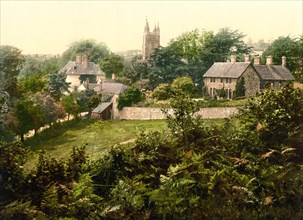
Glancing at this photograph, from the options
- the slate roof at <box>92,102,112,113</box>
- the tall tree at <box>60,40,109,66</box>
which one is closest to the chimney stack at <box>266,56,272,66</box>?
the slate roof at <box>92,102,112,113</box>

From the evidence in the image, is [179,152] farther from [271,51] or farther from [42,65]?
[42,65]

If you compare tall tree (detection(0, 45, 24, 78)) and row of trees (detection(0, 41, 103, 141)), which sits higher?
tall tree (detection(0, 45, 24, 78))

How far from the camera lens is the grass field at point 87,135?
16625 mm

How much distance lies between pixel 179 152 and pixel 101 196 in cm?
180

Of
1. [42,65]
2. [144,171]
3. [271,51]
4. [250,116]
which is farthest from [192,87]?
[42,65]

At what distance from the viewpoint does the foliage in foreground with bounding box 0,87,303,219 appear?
24.6 ft

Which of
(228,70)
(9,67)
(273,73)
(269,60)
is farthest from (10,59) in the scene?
(269,60)

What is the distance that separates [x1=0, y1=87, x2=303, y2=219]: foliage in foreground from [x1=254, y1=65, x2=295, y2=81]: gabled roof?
640 inches

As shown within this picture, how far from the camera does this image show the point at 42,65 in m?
59.7

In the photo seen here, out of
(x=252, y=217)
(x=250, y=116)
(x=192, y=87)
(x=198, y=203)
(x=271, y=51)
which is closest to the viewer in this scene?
(x=252, y=217)

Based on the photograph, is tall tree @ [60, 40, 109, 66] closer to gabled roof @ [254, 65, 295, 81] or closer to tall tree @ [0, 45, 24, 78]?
tall tree @ [0, 45, 24, 78]

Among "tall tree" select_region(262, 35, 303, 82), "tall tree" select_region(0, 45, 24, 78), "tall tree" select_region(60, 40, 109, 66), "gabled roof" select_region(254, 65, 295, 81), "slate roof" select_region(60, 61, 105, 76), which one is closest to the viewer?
"gabled roof" select_region(254, 65, 295, 81)

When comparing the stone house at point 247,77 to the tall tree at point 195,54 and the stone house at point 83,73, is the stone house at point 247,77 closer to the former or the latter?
the tall tree at point 195,54

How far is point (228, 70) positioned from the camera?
3130 cm
